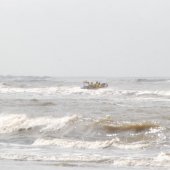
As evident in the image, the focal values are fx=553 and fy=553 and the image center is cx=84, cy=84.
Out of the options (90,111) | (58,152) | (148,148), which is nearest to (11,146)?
(58,152)

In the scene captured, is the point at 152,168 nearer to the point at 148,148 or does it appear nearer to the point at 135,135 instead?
the point at 148,148

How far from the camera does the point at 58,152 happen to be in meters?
11.5

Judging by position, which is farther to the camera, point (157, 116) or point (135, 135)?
point (157, 116)

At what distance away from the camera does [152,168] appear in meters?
9.42

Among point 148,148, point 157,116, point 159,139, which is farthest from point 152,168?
point 157,116

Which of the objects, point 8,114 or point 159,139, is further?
point 8,114

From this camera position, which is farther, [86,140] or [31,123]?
[31,123]

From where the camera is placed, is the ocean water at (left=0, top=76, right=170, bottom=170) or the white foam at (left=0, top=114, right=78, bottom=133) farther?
the white foam at (left=0, top=114, right=78, bottom=133)

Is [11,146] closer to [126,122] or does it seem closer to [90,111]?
[126,122]

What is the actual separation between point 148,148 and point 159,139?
135 cm

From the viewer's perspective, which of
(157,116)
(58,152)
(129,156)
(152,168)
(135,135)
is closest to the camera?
(152,168)

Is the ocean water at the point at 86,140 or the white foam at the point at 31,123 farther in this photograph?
the white foam at the point at 31,123

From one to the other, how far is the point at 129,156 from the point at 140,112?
8.95m

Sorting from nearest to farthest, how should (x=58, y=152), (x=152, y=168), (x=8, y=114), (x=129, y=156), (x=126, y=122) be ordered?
(x=152, y=168) → (x=129, y=156) → (x=58, y=152) → (x=126, y=122) → (x=8, y=114)
